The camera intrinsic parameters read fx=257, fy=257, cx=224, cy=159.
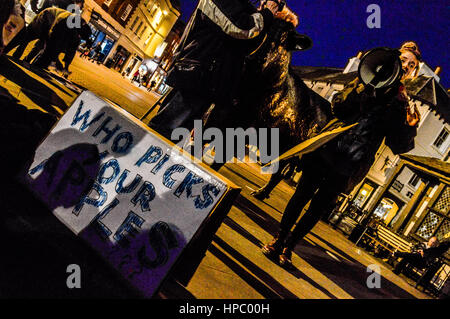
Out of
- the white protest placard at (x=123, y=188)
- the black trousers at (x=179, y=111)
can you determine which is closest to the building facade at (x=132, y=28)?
the black trousers at (x=179, y=111)

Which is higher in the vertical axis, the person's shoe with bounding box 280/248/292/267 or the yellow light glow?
the yellow light glow

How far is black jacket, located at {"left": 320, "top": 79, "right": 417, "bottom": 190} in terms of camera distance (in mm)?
2164

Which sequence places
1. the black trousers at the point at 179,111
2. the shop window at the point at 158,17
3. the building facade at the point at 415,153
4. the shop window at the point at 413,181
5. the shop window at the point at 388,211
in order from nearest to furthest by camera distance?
1. the black trousers at the point at 179,111
2. the building facade at the point at 415,153
3. the shop window at the point at 388,211
4. the shop window at the point at 413,181
5. the shop window at the point at 158,17

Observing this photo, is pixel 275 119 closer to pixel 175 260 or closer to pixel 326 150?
pixel 326 150

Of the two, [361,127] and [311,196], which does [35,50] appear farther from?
[361,127]

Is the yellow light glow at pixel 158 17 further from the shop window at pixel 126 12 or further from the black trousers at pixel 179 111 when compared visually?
the black trousers at pixel 179 111

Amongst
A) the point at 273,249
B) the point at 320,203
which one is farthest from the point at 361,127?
the point at 273,249

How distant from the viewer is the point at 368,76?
213cm

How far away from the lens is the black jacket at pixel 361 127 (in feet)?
7.10

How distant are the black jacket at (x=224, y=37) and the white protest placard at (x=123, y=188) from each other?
1.02m

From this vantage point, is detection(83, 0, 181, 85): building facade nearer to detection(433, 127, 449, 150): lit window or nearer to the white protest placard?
the white protest placard

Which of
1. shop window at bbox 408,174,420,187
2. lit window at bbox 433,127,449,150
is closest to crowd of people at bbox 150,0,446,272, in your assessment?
shop window at bbox 408,174,420,187

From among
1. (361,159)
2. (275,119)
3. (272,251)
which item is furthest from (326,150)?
(272,251)

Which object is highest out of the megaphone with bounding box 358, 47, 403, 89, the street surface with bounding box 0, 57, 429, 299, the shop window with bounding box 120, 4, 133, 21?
the shop window with bounding box 120, 4, 133, 21
